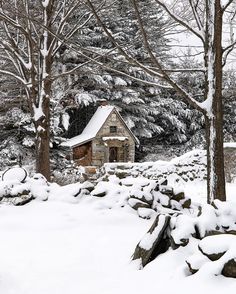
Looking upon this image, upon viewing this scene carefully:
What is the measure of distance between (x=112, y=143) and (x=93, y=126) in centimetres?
179

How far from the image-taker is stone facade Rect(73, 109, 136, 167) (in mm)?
23312

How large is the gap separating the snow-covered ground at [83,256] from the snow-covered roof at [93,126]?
52.1 feet

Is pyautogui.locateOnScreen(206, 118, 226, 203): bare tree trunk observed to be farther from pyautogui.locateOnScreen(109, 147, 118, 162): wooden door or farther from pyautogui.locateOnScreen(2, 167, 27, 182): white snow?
pyautogui.locateOnScreen(109, 147, 118, 162): wooden door

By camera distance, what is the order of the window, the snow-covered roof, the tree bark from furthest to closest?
the window → the snow-covered roof → the tree bark

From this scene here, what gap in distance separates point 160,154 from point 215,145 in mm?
22214

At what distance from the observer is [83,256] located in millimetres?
4613

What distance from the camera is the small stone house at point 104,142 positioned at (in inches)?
914

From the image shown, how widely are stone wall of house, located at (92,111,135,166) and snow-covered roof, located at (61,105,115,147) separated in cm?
29

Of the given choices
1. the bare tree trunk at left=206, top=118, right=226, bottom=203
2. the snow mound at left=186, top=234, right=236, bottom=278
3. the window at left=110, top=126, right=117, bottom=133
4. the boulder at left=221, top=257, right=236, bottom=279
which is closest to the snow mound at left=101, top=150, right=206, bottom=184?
the window at left=110, top=126, right=117, bottom=133

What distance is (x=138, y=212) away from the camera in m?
6.81

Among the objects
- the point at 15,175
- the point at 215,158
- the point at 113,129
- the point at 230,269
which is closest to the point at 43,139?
the point at 15,175

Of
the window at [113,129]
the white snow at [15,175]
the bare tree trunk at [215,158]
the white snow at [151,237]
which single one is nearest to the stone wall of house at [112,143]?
the window at [113,129]

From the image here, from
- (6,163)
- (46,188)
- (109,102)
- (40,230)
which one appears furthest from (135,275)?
(109,102)

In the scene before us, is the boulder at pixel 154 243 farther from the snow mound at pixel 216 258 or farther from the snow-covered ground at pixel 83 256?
the snow mound at pixel 216 258
